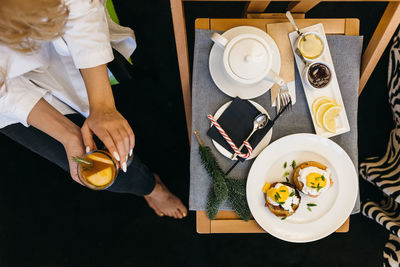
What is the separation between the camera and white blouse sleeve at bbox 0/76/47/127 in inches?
29.6

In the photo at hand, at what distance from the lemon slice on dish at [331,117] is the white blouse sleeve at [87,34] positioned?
1.92 feet

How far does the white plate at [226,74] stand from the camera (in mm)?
775

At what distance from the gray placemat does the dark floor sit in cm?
62

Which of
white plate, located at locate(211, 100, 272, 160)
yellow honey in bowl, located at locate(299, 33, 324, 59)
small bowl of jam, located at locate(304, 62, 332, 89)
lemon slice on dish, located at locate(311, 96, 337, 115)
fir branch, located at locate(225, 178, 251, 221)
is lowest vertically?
fir branch, located at locate(225, 178, 251, 221)

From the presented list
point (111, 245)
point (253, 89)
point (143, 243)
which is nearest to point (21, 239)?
point (111, 245)

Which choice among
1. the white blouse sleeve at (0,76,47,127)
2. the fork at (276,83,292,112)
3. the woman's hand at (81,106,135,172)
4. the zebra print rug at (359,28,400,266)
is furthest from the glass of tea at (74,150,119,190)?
the zebra print rug at (359,28,400,266)

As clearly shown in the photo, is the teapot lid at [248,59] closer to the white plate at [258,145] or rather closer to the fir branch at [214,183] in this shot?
the white plate at [258,145]

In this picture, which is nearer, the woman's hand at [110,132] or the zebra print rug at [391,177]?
the woman's hand at [110,132]

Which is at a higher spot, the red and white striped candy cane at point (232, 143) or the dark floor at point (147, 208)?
the red and white striped candy cane at point (232, 143)

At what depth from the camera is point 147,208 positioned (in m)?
1.42

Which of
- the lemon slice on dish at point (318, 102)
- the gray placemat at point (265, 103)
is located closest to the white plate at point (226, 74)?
the gray placemat at point (265, 103)

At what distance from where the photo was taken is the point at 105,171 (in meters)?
0.74

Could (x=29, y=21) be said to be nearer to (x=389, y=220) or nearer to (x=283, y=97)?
(x=283, y=97)

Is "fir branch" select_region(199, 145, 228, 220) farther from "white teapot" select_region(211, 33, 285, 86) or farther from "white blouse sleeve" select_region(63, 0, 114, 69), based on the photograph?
"white blouse sleeve" select_region(63, 0, 114, 69)
